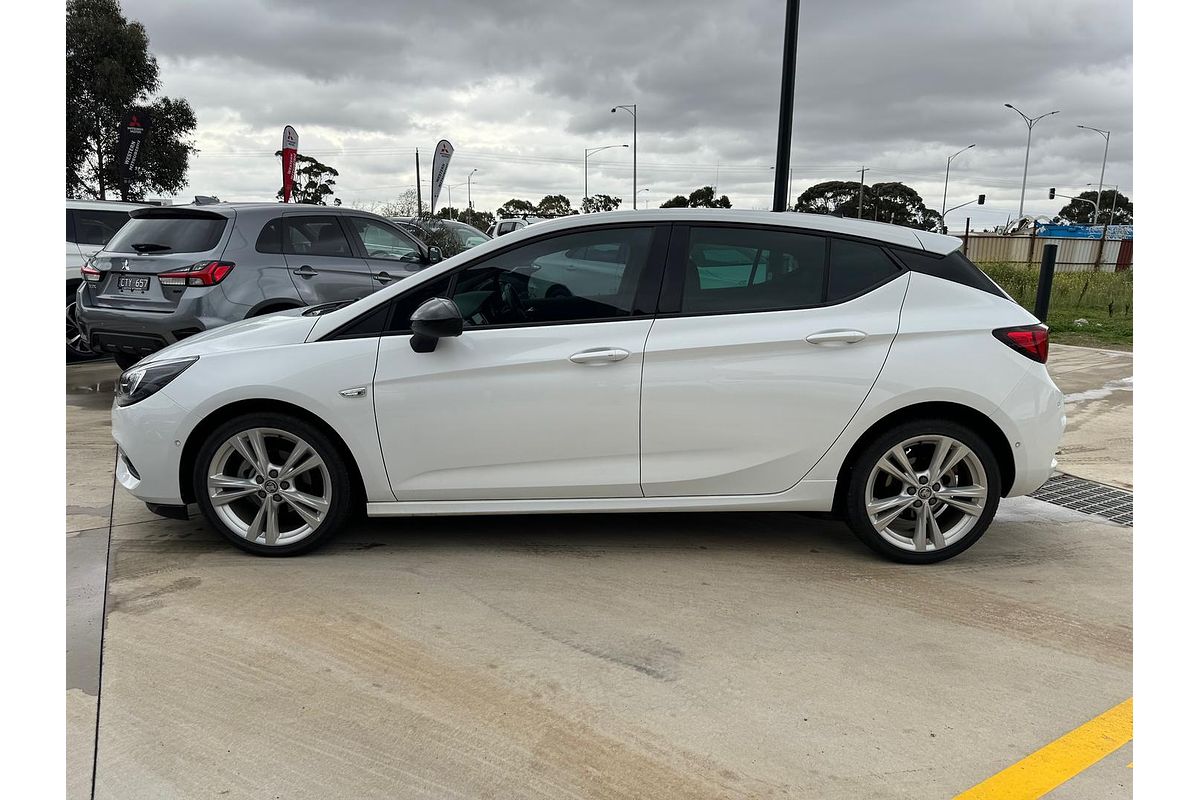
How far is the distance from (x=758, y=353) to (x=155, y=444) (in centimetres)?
282

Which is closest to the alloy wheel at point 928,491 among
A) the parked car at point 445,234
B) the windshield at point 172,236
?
the windshield at point 172,236

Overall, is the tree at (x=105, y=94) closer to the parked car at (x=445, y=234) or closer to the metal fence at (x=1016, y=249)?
the parked car at (x=445, y=234)

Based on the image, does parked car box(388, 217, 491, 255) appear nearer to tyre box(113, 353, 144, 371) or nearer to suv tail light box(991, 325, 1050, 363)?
tyre box(113, 353, 144, 371)

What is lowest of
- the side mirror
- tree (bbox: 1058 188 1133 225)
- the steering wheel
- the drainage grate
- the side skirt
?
the drainage grate

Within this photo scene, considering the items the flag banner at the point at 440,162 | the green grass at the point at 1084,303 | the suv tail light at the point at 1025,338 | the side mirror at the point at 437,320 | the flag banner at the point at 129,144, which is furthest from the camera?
the flag banner at the point at 440,162

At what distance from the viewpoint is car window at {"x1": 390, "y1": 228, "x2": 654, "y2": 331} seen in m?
4.37

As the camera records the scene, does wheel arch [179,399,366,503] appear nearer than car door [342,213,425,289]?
Yes

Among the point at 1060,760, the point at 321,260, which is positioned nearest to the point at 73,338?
the point at 321,260

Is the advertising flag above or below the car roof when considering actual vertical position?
above

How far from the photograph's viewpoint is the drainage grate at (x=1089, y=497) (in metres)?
5.43

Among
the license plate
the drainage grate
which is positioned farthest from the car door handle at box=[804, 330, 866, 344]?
the license plate

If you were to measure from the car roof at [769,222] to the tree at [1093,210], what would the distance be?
9554cm

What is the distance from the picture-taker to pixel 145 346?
7676 millimetres

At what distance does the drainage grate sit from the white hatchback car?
1.28 metres
